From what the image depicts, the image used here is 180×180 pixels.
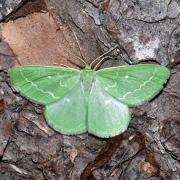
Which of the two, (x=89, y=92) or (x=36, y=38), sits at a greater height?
(x=36, y=38)

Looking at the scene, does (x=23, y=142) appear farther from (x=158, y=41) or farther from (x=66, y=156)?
(x=158, y=41)

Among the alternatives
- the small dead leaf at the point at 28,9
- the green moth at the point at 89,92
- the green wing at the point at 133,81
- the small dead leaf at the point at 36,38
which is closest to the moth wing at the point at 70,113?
the green moth at the point at 89,92

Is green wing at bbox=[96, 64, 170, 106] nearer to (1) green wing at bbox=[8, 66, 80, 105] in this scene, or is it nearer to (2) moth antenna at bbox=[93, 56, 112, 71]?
(2) moth antenna at bbox=[93, 56, 112, 71]

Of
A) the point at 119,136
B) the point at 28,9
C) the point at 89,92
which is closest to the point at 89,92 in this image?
the point at 89,92

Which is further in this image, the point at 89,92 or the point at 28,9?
the point at 89,92

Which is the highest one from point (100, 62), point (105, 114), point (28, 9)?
point (28, 9)

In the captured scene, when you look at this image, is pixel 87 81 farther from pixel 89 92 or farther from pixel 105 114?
pixel 105 114

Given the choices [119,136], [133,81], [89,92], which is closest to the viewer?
[119,136]
